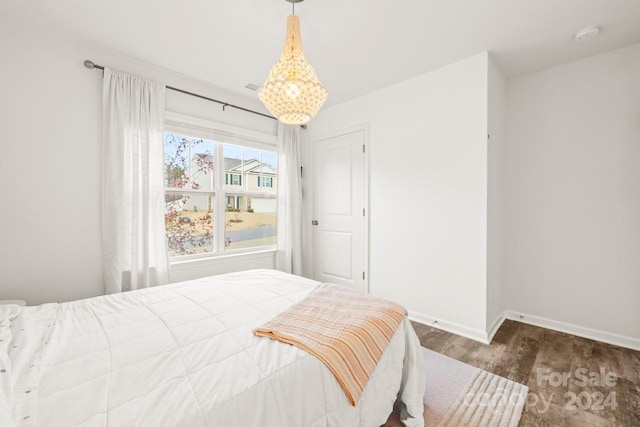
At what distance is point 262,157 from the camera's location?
144 inches

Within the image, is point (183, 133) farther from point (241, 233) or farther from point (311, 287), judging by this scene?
point (311, 287)

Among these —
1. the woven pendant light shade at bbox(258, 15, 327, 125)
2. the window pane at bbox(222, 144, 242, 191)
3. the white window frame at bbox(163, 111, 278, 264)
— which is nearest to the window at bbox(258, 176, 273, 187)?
the white window frame at bbox(163, 111, 278, 264)

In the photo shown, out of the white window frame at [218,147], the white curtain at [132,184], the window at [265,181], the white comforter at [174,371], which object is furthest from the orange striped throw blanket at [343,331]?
the window at [265,181]

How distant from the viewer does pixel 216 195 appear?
3197 mm

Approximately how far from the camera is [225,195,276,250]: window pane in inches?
132

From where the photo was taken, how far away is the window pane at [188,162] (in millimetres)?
2855

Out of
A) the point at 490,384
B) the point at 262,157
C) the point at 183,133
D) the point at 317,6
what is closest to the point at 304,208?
the point at 262,157

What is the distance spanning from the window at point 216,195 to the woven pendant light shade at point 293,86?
1.78m

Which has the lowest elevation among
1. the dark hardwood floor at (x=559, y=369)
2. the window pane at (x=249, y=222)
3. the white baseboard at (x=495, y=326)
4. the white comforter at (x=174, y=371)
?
the dark hardwood floor at (x=559, y=369)

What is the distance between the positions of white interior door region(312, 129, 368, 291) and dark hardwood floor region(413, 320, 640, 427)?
1.10 m

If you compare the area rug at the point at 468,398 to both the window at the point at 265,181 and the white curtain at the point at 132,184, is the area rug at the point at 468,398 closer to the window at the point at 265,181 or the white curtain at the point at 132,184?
the white curtain at the point at 132,184

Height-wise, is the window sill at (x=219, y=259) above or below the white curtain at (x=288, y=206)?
below

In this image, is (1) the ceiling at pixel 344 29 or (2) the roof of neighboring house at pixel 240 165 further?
(2) the roof of neighboring house at pixel 240 165

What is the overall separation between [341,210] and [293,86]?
2275 mm
